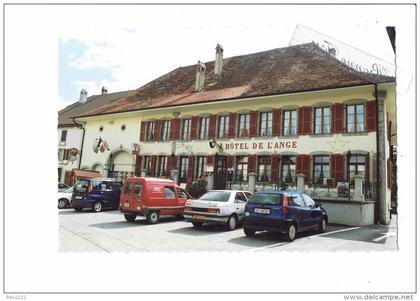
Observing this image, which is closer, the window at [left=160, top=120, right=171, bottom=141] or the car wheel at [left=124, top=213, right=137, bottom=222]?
the car wheel at [left=124, top=213, right=137, bottom=222]

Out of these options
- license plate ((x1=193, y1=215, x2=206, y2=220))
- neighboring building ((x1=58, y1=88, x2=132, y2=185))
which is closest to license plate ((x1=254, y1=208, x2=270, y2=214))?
license plate ((x1=193, y1=215, x2=206, y2=220))

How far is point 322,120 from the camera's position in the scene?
18203 millimetres

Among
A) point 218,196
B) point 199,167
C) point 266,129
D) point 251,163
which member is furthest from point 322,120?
point 218,196

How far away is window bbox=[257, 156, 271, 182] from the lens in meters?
19.4

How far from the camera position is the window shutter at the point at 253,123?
66.6 feet

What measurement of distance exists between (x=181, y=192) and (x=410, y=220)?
10.8 meters

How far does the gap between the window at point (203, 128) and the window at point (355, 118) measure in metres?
8.48

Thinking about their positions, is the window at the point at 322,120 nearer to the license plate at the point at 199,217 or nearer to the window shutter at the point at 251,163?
the window shutter at the point at 251,163

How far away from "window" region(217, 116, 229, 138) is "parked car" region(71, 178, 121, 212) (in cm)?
725

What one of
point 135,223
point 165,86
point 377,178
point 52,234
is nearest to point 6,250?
point 52,234

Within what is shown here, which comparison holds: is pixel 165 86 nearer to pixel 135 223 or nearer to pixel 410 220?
pixel 135 223

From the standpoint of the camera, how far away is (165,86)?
2786 centimetres

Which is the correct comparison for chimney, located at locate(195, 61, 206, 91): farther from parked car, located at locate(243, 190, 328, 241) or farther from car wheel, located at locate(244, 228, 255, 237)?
car wheel, located at locate(244, 228, 255, 237)

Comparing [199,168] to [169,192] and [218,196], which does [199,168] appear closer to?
[169,192]
